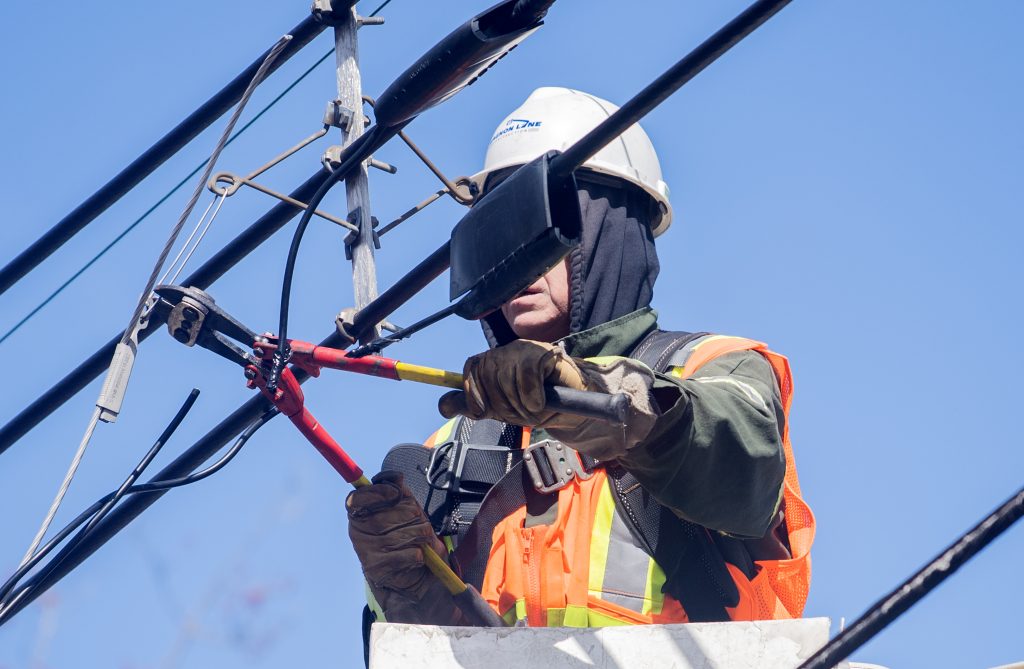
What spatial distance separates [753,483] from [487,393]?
0.83 meters

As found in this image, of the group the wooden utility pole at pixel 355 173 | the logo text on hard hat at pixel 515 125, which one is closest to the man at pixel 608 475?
the logo text on hard hat at pixel 515 125

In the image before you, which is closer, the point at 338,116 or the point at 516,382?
the point at 516,382

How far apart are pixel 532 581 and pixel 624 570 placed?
0.89 ft

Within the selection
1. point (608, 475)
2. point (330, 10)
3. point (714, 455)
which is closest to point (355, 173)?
point (330, 10)

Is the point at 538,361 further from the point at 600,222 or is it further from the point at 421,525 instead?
the point at 600,222

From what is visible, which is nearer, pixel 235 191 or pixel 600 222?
pixel 600 222

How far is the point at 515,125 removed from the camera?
19.0 ft

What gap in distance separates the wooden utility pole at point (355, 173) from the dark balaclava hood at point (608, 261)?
962 millimetres

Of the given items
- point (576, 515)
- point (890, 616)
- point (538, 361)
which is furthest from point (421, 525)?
point (890, 616)

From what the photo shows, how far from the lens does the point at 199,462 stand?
5.98m

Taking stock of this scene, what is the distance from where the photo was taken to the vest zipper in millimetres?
4629

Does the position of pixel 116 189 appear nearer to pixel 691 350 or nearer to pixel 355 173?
pixel 355 173

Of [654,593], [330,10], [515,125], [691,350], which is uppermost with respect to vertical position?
[330,10]

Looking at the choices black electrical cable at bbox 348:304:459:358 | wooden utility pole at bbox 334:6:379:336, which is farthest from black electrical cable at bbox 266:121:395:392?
wooden utility pole at bbox 334:6:379:336
